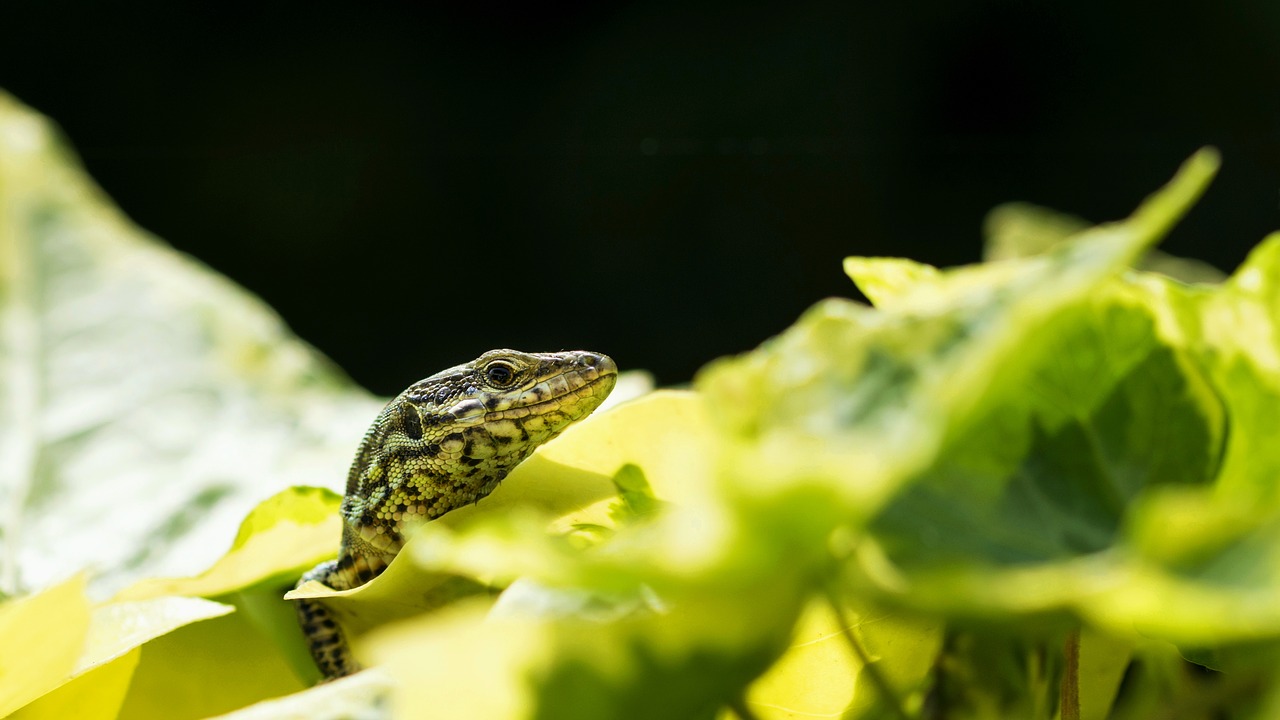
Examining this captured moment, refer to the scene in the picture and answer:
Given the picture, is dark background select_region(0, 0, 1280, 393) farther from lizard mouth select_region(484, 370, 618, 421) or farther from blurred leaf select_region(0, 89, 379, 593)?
lizard mouth select_region(484, 370, 618, 421)

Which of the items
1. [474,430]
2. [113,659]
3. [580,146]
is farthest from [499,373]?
[580,146]

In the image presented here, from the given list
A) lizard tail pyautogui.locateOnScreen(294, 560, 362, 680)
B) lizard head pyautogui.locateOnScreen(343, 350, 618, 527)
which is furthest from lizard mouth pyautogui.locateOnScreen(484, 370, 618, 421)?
lizard tail pyautogui.locateOnScreen(294, 560, 362, 680)

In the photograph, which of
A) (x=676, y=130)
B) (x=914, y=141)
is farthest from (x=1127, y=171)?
(x=676, y=130)

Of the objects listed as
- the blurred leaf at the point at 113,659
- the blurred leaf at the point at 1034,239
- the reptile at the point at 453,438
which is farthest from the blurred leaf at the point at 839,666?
the blurred leaf at the point at 1034,239

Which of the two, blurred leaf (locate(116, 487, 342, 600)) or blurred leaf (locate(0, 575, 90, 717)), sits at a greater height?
blurred leaf (locate(0, 575, 90, 717))

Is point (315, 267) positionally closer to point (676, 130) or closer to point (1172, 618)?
point (676, 130)

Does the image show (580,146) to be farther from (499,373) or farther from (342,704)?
(342,704)
